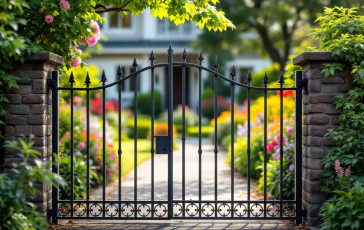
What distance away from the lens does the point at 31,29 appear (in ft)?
18.7

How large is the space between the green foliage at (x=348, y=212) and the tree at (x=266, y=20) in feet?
44.7

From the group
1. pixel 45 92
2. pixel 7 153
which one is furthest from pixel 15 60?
pixel 7 153

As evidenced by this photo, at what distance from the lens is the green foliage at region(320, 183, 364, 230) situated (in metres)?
4.54

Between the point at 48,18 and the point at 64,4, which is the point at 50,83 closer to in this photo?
the point at 48,18

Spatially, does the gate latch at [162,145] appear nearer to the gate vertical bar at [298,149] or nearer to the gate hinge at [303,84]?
the gate vertical bar at [298,149]

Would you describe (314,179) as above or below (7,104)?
below

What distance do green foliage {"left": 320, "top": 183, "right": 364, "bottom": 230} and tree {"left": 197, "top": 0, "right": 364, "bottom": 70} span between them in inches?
537

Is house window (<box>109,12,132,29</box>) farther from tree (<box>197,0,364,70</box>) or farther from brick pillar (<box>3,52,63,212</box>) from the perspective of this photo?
brick pillar (<box>3,52,63,212</box>)

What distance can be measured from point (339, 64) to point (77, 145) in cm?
467

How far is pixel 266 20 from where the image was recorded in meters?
19.6

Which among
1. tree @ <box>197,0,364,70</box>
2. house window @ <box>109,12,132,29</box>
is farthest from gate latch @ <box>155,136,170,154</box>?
house window @ <box>109,12,132,29</box>

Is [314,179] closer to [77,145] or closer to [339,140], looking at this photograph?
[339,140]

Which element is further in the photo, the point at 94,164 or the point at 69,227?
the point at 94,164

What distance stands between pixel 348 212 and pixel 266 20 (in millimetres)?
15783
